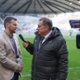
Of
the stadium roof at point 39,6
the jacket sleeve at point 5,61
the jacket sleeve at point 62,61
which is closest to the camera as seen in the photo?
the jacket sleeve at point 62,61

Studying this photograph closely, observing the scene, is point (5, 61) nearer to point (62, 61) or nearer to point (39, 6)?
point (62, 61)

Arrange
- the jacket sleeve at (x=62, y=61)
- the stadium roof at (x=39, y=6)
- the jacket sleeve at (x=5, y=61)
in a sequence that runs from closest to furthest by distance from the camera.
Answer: the jacket sleeve at (x=62, y=61) < the jacket sleeve at (x=5, y=61) < the stadium roof at (x=39, y=6)

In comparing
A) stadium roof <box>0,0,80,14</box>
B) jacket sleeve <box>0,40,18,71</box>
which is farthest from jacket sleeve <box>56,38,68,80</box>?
stadium roof <box>0,0,80,14</box>

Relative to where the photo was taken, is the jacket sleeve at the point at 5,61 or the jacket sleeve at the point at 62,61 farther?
the jacket sleeve at the point at 5,61

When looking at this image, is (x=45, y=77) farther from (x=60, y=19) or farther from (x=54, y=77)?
(x=60, y=19)

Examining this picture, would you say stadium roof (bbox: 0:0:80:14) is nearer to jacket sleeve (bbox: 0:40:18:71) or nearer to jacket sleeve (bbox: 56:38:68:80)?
jacket sleeve (bbox: 0:40:18:71)

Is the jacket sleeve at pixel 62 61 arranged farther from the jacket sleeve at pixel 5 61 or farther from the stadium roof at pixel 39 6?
the stadium roof at pixel 39 6

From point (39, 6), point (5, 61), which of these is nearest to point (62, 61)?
point (5, 61)

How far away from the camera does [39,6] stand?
3128 cm

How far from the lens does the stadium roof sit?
90.7ft

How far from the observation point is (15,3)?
93.0 feet

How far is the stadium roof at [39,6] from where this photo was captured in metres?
27.7

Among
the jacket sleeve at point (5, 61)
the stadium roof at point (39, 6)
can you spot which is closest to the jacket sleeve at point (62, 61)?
the jacket sleeve at point (5, 61)

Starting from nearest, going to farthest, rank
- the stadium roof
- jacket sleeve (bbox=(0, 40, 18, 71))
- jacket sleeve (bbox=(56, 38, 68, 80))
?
1. jacket sleeve (bbox=(56, 38, 68, 80))
2. jacket sleeve (bbox=(0, 40, 18, 71))
3. the stadium roof
